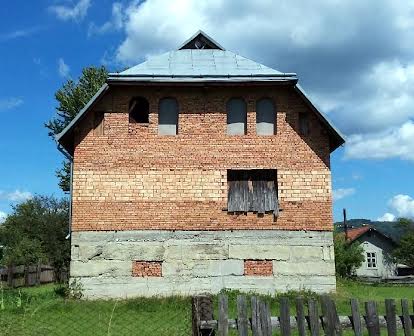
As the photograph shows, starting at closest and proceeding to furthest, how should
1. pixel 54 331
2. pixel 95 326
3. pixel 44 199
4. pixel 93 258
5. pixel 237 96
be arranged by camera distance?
pixel 54 331
pixel 95 326
pixel 93 258
pixel 237 96
pixel 44 199

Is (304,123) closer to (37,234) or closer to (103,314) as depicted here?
(103,314)

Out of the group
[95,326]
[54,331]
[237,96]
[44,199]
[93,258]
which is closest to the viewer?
[54,331]

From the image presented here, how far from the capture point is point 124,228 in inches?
588

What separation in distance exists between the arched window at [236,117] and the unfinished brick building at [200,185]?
0.03 meters

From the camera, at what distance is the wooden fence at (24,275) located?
83.9 feet

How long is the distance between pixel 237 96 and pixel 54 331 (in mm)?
8970

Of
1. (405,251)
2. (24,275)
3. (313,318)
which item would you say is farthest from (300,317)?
(405,251)

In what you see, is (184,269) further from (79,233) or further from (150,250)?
(79,233)

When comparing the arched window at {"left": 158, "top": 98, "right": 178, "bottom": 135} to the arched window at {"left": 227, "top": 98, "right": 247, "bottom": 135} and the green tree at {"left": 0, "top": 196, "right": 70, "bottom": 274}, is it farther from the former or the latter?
the green tree at {"left": 0, "top": 196, "right": 70, "bottom": 274}

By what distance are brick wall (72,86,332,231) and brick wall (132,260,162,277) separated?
3.44 feet

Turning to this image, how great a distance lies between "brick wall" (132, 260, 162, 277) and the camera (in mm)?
14781

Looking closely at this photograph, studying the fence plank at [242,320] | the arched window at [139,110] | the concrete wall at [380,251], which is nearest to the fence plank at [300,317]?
the fence plank at [242,320]

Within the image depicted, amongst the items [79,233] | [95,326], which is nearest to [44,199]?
[79,233]

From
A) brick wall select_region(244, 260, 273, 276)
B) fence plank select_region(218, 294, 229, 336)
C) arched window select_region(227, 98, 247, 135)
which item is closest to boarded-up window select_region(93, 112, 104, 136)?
arched window select_region(227, 98, 247, 135)
